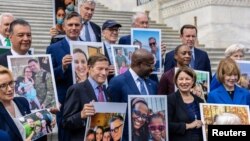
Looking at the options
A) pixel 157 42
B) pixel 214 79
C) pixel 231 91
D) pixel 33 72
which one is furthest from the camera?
pixel 157 42

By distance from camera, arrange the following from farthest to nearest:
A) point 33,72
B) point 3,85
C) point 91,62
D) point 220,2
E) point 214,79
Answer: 1. point 220,2
2. point 214,79
3. point 33,72
4. point 91,62
5. point 3,85

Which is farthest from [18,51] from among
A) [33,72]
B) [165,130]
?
[165,130]

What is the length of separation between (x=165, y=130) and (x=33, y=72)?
4.81 feet

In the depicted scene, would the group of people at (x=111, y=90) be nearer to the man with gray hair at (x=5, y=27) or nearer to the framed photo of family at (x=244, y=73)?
the framed photo of family at (x=244, y=73)

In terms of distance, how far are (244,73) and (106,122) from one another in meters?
2.26

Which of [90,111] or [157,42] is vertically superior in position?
[157,42]

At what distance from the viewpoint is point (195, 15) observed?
17.8m

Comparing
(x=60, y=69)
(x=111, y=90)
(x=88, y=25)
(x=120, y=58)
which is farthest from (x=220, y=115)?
(x=88, y=25)

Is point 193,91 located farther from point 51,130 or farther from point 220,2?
point 220,2

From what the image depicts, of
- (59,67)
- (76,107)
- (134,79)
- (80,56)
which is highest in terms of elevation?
(80,56)

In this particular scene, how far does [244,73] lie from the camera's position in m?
6.46

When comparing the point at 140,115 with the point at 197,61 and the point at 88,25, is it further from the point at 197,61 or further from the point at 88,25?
the point at 88,25

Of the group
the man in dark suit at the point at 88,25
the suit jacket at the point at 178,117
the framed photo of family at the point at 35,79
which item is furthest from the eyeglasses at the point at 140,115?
the man in dark suit at the point at 88,25

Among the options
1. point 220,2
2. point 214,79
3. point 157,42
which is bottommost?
point 214,79
